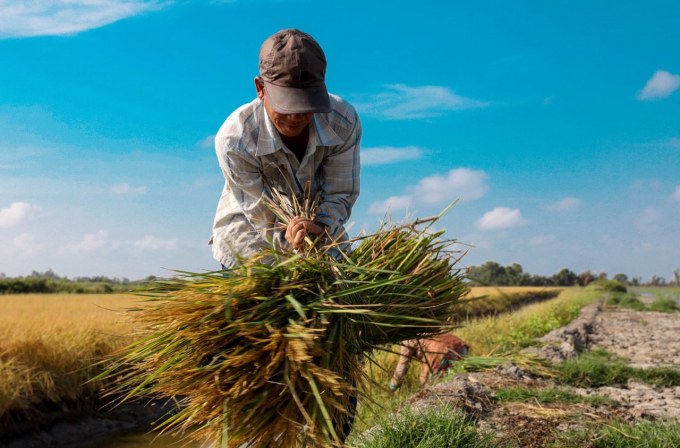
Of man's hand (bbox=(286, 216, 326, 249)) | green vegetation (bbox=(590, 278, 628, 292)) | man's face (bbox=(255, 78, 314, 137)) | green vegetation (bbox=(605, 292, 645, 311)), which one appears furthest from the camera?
green vegetation (bbox=(590, 278, 628, 292))

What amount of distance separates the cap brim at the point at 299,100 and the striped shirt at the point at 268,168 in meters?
0.28

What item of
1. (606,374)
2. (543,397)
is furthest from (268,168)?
(606,374)

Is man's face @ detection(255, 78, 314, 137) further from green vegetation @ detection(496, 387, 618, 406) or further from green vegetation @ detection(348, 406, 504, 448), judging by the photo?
green vegetation @ detection(496, 387, 618, 406)

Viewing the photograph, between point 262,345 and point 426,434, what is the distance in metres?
1.15

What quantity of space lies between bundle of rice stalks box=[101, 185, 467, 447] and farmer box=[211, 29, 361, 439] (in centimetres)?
53

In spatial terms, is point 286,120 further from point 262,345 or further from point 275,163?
point 262,345

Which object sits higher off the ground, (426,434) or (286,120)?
(286,120)

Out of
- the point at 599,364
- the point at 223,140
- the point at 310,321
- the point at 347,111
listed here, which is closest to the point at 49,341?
the point at 223,140

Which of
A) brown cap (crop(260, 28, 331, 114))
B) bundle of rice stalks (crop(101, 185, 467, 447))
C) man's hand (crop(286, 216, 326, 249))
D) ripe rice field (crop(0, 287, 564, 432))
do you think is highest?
brown cap (crop(260, 28, 331, 114))

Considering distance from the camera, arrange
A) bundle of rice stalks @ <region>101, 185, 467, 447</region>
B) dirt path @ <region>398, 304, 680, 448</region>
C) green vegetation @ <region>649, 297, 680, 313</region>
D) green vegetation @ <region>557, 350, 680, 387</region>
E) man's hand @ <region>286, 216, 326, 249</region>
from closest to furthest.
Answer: bundle of rice stalks @ <region>101, 185, 467, 447</region>, man's hand @ <region>286, 216, 326, 249</region>, dirt path @ <region>398, 304, 680, 448</region>, green vegetation @ <region>557, 350, 680, 387</region>, green vegetation @ <region>649, 297, 680, 313</region>

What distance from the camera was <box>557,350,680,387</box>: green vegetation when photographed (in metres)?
4.29

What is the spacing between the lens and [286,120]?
6.82ft

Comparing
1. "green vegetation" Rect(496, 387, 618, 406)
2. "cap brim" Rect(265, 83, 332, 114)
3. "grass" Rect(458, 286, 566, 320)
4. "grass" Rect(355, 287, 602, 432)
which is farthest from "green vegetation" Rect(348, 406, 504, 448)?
"cap brim" Rect(265, 83, 332, 114)

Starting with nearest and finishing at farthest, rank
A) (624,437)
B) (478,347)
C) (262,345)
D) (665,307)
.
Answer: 1. (262,345)
2. (624,437)
3. (478,347)
4. (665,307)
